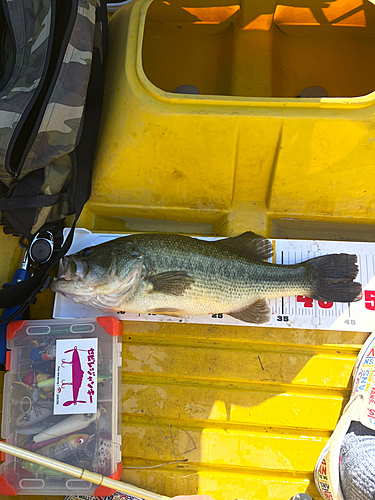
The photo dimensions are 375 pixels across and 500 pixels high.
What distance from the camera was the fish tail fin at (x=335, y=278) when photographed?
250 centimetres

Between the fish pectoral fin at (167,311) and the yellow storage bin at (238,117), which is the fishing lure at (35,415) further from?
the yellow storage bin at (238,117)

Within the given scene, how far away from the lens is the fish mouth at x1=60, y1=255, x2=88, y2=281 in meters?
2.33

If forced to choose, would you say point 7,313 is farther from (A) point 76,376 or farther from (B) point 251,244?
(B) point 251,244

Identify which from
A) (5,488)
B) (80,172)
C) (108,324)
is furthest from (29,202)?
(5,488)

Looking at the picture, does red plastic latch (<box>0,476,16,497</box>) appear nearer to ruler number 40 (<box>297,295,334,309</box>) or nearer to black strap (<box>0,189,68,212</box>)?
black strap (<box>0,189,68,212</box>)

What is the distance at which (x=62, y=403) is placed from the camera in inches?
94.3

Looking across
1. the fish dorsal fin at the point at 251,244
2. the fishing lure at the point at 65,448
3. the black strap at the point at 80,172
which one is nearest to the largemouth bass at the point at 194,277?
the fish dorsal fin at the point at 251,244

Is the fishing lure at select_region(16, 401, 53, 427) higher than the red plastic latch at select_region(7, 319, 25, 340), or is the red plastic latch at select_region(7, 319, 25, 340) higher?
the red plastic latch at select_region(7, 319, 25, 340)

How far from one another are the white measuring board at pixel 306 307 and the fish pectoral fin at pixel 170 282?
344 mm

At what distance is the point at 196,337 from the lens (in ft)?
8.62

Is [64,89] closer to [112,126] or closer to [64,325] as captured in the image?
[112,126]

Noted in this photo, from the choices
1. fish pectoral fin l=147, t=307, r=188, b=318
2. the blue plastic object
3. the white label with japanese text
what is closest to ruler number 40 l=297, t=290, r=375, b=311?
fish pectoral fin l=147, t=307, r=188, b=318

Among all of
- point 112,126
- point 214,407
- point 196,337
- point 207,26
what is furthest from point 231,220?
point 207,26

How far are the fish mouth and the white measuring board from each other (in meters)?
0.36
